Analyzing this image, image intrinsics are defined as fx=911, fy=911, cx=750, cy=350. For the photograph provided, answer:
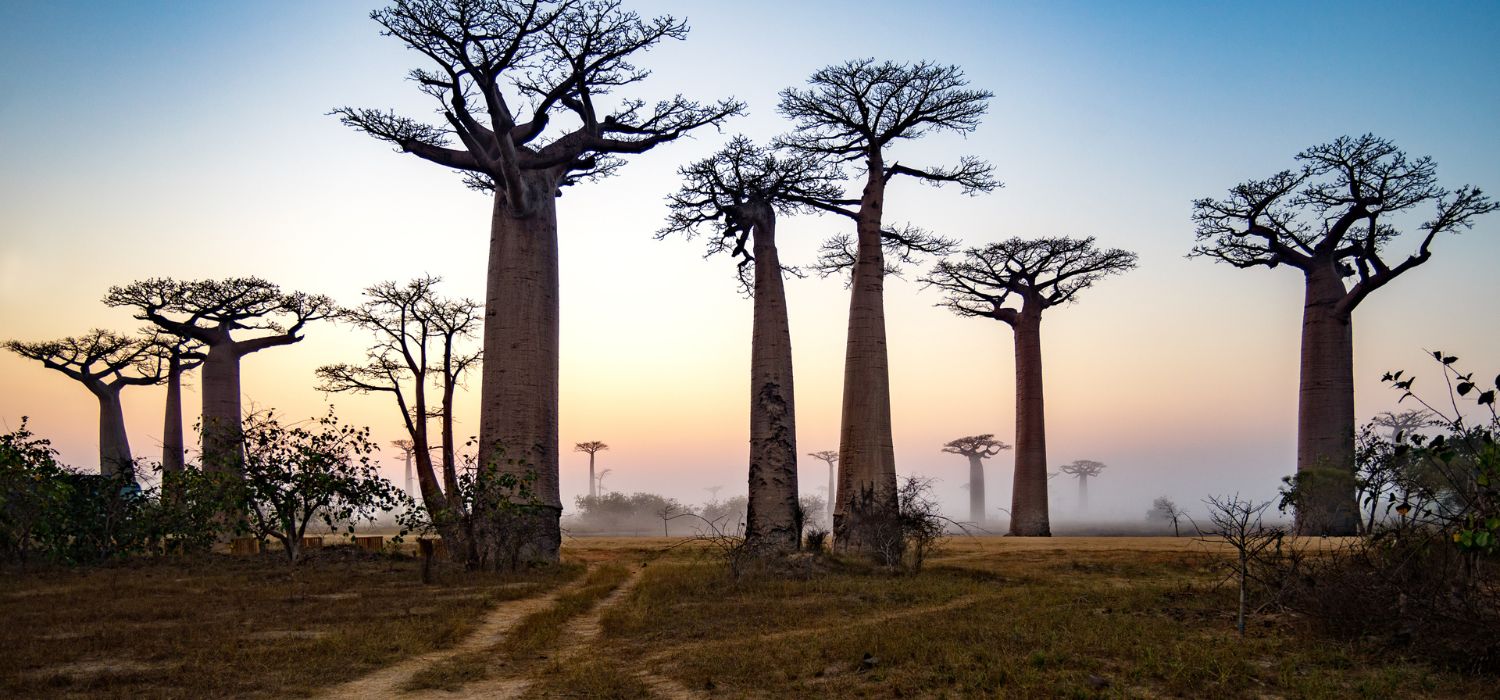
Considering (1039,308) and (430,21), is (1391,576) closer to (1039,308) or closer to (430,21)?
(430,21)

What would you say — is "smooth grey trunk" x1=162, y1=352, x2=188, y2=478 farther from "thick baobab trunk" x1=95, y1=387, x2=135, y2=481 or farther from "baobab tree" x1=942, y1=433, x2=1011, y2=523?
"baobab tree" x1=942, y1=433, x2=1011, y2=523

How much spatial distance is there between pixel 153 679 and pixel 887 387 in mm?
11199

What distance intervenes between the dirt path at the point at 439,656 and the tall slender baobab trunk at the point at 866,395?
5638mm

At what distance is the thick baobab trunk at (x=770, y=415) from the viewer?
44.8 feet

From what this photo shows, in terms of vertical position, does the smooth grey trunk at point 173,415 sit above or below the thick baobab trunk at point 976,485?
above

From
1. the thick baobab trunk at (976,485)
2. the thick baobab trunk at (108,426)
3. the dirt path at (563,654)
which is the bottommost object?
the thick baobab trunk at (976,485)

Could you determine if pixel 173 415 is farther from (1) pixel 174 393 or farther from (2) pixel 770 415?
(2) pixel 770 415

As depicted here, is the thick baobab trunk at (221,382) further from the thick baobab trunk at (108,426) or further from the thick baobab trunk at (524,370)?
the thick baobab trunk at (524,370)

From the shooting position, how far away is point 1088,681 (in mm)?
5410

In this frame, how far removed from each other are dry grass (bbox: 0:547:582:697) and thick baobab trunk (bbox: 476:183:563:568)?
33.8 inches

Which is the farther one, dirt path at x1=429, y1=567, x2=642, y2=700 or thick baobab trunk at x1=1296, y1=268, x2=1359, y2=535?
thick baobab trunk at x1=1296, y1=268, x2=1359, y2=535

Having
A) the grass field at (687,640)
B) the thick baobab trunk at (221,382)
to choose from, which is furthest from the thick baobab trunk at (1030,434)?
the thick baobab trunk at (221,382)

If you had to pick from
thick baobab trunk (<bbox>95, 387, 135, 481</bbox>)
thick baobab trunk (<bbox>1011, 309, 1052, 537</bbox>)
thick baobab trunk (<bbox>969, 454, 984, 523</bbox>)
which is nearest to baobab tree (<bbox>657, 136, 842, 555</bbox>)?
thick baobab trunk (<bbox>1011, 309, 1052, 537</bbox>)

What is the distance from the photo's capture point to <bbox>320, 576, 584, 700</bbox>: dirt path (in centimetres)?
555
